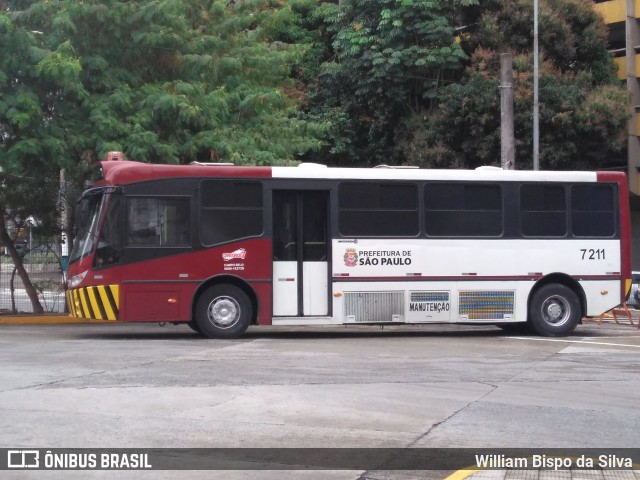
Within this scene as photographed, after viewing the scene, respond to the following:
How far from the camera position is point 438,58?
1223 inches

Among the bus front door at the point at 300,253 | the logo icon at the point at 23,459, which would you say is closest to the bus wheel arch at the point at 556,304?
the bus front door at the point at 300,253

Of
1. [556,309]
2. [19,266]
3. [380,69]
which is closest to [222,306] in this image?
[556,309]

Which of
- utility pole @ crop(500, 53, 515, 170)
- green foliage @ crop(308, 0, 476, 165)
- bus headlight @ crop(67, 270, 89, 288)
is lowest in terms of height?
bus headlight @ crop(67, 270, 89, 288)

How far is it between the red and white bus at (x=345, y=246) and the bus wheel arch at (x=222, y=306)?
25 millimetres

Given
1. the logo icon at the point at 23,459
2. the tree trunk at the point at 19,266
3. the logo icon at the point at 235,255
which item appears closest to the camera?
the logo icon at the point at 23,459

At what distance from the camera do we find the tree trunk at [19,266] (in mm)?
22578

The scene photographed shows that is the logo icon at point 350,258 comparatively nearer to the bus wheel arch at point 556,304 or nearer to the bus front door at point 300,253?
the bus front door at point 300,253

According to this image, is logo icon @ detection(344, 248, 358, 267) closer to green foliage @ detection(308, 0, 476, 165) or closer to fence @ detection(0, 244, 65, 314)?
fence @ detection(0, 244, 65, 314)

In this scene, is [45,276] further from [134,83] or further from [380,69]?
[380,69]

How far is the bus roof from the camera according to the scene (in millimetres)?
16766

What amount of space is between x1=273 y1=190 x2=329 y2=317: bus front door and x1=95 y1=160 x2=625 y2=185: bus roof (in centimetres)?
41

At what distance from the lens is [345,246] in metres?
17.4

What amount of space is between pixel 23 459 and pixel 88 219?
1003 centimetres

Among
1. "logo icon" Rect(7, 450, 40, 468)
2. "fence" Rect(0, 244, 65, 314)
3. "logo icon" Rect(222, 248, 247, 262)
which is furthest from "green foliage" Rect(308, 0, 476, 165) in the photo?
"logo icon" Rect(7, 450, 40, 468)
